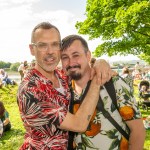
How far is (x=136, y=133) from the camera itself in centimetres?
257

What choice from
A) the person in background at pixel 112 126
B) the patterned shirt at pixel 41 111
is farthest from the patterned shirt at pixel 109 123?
the patterned shirt at pixel 41 111

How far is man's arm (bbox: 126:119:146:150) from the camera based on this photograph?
255cm

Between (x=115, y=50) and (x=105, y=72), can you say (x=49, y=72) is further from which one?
(x=115, y=50)

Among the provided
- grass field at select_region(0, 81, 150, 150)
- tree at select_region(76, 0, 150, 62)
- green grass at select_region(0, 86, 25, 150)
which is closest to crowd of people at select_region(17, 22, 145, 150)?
grass field at select_region(0, 81, 150, 150)

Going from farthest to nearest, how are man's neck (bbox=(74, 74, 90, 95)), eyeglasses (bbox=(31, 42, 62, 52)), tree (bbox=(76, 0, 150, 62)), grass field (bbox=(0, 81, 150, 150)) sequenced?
tree (bbox=(76, 0, 150, 62)) → grass field (bbox=(0, 81, 150, 150)) → man's neck (bbox=(74, 74, 90, 95)) → eyeglasses (bbox=(31, 42, 62, 52))

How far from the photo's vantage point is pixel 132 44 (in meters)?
18.3

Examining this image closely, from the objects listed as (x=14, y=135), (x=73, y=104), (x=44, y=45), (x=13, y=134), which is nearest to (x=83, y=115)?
(x=73, y=104)

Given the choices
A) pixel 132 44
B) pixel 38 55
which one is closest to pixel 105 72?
pixel 38 55

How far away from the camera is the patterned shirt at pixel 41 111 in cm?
234

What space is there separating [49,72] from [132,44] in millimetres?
16216

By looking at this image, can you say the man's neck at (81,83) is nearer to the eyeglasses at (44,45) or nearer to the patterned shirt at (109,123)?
the patterned shirt at (109,123)

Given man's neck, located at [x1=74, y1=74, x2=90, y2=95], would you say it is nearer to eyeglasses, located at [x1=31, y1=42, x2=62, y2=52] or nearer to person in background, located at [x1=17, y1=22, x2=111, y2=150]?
person in background, located at [x1=17, y1=22, x2=111, y2=150]

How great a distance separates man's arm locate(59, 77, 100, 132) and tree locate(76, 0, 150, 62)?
539 inches

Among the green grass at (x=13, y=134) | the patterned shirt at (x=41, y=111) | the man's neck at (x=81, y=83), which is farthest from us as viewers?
the green grass at (x=13, y=134)
